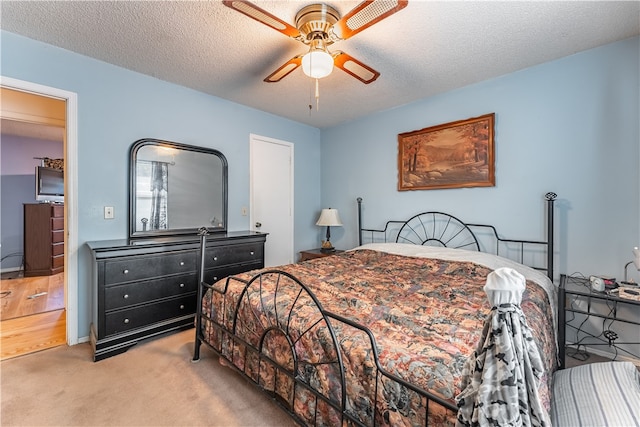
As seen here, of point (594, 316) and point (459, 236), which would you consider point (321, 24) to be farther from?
point (594, 316)

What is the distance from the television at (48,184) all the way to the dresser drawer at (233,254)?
4461mm

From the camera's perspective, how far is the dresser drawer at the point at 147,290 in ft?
7.58

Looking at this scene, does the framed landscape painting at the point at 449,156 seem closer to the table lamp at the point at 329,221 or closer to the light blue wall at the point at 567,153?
the light blue wall at the point at 567,153

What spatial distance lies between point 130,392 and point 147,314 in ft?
2.54

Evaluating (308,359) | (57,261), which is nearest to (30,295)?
(57,261)

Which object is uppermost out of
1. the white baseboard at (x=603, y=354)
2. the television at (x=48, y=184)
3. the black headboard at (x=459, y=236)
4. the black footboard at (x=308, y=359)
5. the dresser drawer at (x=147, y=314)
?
the television at (x=48, y=184)

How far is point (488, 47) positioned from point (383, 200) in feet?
6.48

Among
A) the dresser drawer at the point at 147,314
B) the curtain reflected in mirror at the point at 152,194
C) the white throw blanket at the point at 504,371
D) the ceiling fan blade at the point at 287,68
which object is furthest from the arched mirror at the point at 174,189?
the white throw blanket at the point at 504,371

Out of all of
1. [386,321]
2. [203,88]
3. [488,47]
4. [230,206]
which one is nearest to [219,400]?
[386,321]

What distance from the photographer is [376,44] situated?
224 centimetres

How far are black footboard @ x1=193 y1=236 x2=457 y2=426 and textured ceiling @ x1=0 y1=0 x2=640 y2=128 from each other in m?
1.86

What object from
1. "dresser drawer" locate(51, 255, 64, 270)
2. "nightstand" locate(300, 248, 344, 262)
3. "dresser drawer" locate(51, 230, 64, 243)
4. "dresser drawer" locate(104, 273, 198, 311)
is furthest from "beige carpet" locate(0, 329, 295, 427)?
"dresser drawer" locate(51, 230, 64, 243)

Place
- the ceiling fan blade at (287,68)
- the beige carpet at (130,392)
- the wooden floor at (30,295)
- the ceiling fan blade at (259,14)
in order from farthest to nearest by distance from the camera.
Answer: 1. the wooden floor at (30,295)
2. the ceiling fan blade at (287,68)
3. the beige carpet at (130,392)
4. the ceiling fan blade at (259,14)

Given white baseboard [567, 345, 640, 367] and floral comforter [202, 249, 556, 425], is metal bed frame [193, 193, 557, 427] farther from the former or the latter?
white baseboard [567, 345, 640, 367]
